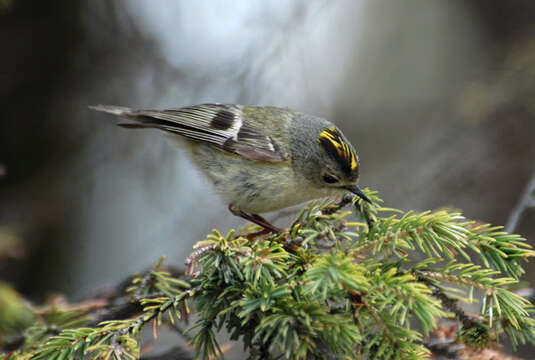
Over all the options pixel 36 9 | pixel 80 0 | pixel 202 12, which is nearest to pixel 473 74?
pixel 202 12

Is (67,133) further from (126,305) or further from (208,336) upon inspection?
(208,336)

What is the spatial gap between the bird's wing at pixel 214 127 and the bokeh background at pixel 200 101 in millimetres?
803

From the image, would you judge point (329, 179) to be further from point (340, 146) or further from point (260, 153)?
point (260, 153)

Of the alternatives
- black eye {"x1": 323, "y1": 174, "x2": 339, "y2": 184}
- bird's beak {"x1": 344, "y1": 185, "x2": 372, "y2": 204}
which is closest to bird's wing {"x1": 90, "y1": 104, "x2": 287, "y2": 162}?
black eye {"x1": 323, "y1": 174, "x2": 339, "y2": 184}

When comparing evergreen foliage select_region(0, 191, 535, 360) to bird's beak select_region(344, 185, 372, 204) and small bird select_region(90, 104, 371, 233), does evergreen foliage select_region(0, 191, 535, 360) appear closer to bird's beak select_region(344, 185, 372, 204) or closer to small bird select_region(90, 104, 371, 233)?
bird's beak select_region(344, 185, 372, 204)

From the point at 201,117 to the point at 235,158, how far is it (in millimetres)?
263

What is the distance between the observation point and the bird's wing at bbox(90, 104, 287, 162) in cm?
168

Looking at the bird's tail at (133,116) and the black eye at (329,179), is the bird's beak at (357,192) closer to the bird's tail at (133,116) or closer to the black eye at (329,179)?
the black eye at (329,179)

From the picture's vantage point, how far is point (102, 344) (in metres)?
0.89

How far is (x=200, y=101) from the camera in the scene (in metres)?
2.84

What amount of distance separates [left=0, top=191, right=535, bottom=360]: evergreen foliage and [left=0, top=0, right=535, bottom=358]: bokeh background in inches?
49.1

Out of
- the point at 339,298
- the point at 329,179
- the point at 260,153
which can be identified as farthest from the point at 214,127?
the point at 339,298

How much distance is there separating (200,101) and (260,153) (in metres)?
1.31

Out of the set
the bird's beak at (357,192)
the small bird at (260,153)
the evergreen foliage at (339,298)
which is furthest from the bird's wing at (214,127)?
the evergreen foliage at (339,298)
